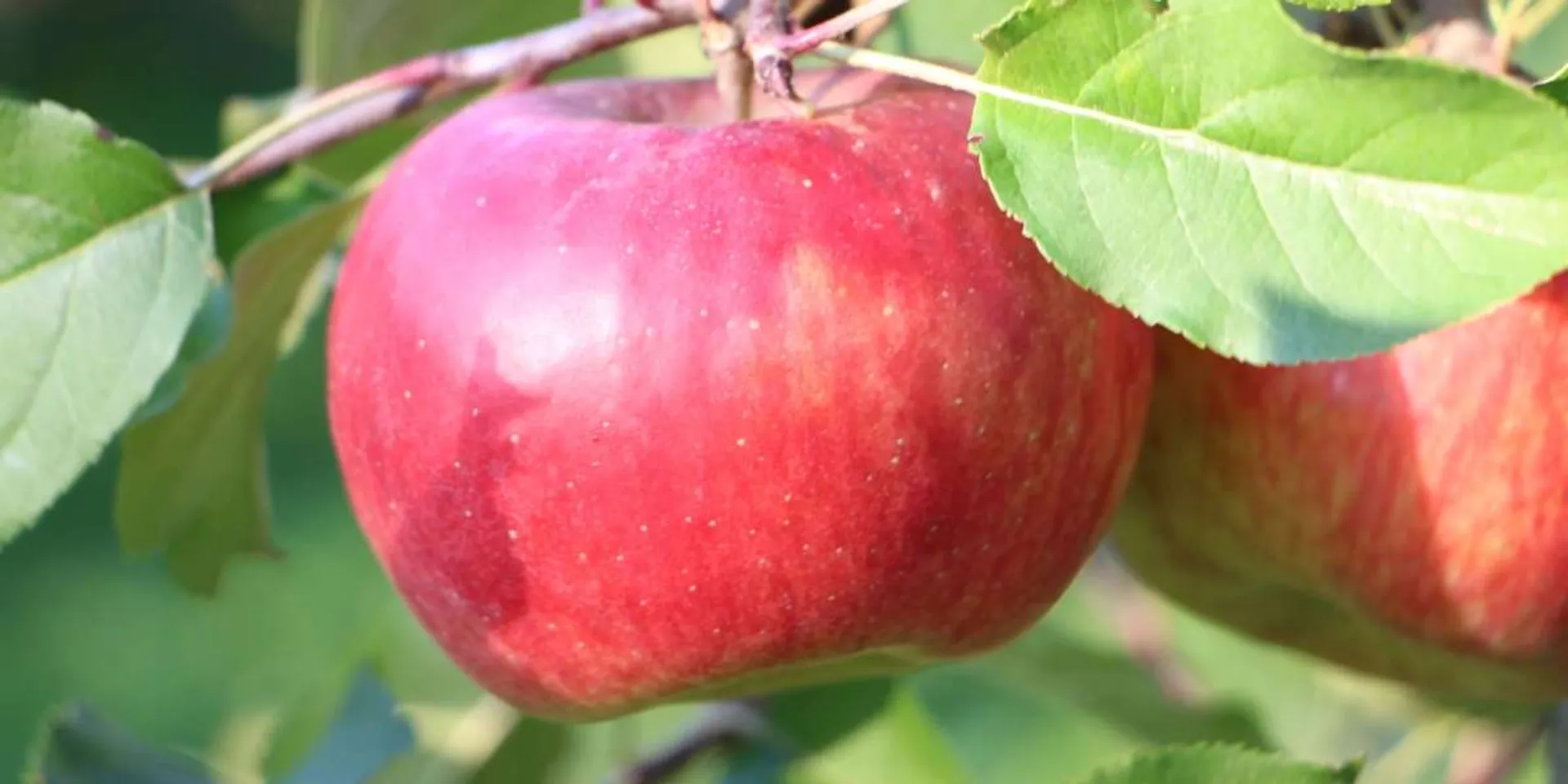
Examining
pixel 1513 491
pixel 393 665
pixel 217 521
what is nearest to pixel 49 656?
pixel 393 665

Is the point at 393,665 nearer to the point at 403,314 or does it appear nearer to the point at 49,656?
the point at 403,314

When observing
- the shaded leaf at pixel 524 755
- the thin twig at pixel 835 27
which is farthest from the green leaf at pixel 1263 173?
the shaded leaf at pixel 524 755

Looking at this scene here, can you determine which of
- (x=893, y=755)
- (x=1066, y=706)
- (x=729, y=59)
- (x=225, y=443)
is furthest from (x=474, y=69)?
(x=1066, y=706)

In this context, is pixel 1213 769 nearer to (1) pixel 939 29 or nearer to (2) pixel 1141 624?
(1) pixel 939 29

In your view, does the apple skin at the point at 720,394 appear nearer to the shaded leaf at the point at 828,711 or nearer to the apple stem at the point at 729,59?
the apple stem at the point at 729,59

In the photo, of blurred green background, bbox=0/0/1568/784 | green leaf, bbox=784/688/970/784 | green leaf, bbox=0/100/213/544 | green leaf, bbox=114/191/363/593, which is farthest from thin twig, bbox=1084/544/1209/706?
green leaf, bbox=0/100/213/544
